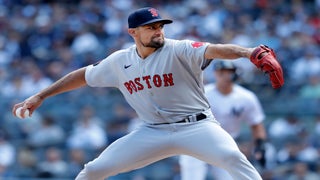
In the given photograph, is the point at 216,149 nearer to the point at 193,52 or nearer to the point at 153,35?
the point at 193,52

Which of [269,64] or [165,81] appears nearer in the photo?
[269,64]

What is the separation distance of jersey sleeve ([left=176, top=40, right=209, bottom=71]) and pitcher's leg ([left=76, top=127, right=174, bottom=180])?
673mm

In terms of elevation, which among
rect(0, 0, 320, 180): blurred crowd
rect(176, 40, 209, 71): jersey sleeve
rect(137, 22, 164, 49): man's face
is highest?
rect(137, 22, 164, 49): man's face

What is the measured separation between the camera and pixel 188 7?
54.2ft

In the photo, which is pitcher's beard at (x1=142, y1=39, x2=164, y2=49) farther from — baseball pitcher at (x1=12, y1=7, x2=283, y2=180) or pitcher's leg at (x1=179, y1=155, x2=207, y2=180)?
pitcher's leg at (x1=179, y1=155, x2=207, y2=180)

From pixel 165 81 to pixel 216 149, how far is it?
0.71m

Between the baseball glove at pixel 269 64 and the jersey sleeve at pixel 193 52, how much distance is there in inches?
22.9

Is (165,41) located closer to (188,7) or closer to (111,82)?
(111,82)

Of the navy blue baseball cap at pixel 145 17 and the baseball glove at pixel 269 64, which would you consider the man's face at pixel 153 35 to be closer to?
the navy blue baseball cap at pixel 145 17

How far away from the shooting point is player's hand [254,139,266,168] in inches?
340

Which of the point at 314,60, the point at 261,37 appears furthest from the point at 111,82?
the point at 261,37

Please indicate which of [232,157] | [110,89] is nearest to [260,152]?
[232,157]

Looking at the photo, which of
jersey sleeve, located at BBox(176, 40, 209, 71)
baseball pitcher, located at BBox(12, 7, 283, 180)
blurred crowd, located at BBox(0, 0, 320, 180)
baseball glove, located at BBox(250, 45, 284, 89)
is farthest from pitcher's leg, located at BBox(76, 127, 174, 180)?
blurred crowd, located at BBox(0, 0, 320, 180)

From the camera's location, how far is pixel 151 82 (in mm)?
6734
